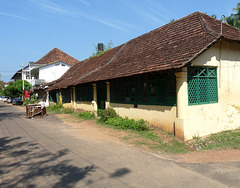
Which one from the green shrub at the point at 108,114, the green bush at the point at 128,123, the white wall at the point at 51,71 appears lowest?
the green bush at the point at 128,123

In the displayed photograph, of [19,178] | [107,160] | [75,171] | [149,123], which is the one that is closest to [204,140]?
[149,123]

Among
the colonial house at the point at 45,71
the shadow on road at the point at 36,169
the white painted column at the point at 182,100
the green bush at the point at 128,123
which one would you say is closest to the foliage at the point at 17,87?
the colonial house at the point at 45,71

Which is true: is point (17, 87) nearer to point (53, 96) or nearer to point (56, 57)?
point (56, 57)

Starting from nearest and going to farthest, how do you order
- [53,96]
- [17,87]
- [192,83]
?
[192,83] → [53,96] → [17,87]

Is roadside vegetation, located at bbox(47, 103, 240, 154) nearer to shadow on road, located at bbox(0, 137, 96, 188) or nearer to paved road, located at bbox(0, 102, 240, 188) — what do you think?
paved road, located at bbox(0, 102, 240, 188)

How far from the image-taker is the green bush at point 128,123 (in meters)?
9.19

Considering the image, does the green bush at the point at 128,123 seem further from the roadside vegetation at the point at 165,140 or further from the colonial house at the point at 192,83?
the colonial house at the point at 192,83

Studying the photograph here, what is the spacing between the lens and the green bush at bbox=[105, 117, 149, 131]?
9.19 m

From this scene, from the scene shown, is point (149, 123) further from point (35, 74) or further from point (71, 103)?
point (35, 74)

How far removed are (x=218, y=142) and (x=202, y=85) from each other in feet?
7.57

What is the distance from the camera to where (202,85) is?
823 centimetres

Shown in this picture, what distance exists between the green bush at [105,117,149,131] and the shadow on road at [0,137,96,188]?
386 centimetres

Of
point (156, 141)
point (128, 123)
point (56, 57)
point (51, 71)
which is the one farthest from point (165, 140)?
point (56, 57)

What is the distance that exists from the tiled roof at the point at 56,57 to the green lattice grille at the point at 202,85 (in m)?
30.2
